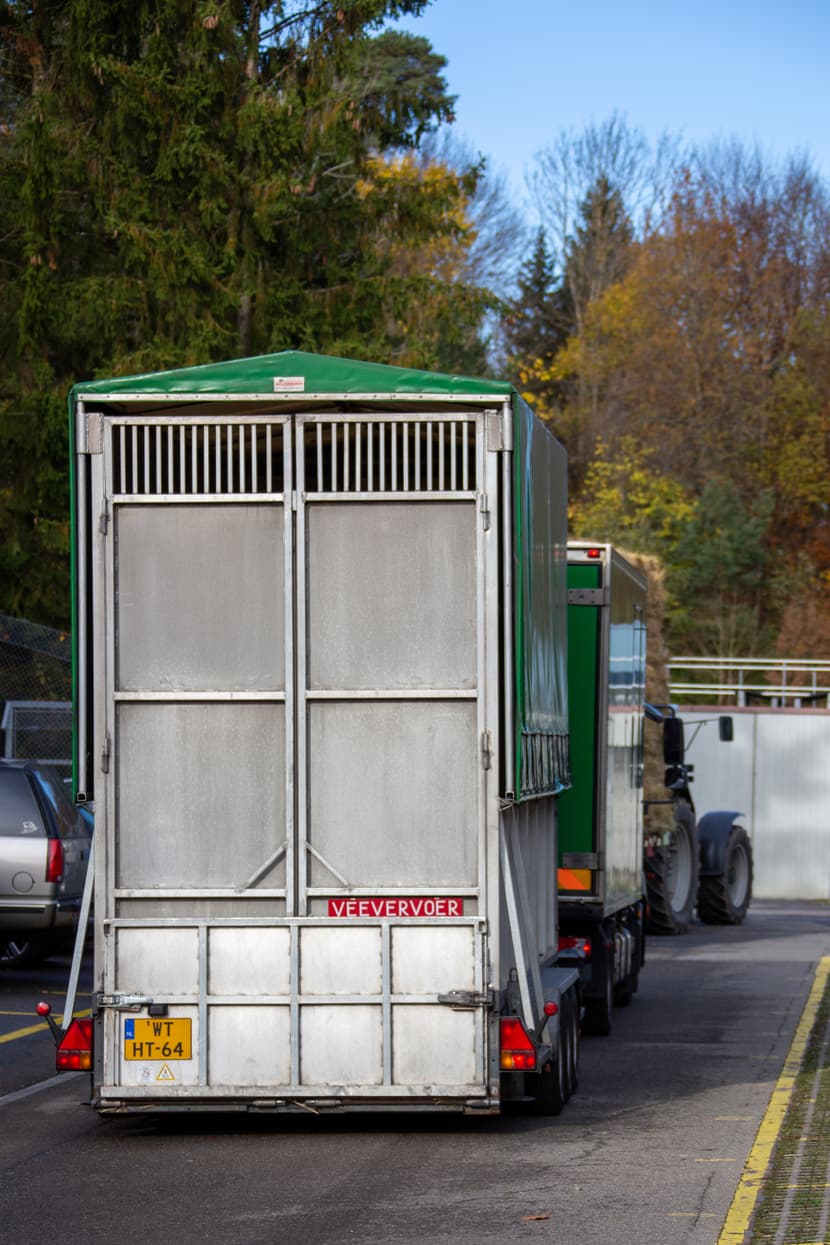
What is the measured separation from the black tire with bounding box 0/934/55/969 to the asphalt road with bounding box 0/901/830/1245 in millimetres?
5086

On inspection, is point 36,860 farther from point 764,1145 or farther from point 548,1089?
point 764,1145

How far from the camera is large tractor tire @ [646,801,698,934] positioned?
23391mm

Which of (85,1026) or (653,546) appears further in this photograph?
(653,546)

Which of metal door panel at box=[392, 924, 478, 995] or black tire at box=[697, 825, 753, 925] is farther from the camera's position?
black tire at box=[697, 825, 753, 925]

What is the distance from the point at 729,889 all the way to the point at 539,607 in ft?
56.3

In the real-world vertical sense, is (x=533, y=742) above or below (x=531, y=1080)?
above

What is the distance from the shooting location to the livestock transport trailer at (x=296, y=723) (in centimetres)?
922

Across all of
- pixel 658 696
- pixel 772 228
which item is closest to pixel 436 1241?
pixel 658 696

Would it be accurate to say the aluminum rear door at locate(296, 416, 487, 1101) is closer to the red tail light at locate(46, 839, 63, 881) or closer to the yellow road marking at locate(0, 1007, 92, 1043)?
the yellow road marking at locate(0, 1007, 92, 1043)

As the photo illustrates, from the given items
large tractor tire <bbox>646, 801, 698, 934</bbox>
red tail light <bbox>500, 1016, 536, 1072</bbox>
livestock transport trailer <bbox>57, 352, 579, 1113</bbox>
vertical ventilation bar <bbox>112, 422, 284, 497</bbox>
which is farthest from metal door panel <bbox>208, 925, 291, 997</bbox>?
large tractor tire <bbox>646, 801, 698, 934</bbox>

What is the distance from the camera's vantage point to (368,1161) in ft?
29.5

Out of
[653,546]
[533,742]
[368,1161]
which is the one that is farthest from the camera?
[653,546]

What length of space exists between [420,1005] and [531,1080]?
153 cm

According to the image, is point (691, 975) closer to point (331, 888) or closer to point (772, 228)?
point (331, 888)
